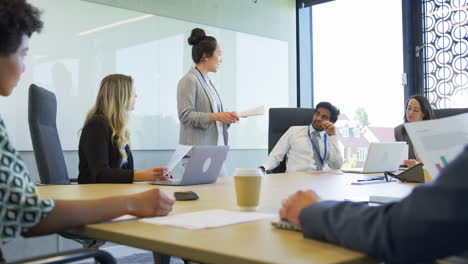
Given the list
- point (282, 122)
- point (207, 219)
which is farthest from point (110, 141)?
point (282, 122)

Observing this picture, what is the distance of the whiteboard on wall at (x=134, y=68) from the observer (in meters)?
3.46

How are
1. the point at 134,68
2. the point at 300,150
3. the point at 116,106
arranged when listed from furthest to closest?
the point at 134,68
the point at 300,150
the point at 116,106

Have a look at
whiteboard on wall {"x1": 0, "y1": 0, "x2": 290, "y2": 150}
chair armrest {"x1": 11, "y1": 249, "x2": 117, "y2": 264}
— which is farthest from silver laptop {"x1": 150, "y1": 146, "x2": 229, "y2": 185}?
whiteboard on wall {"x1": 0, "y1": 0, "x2": 290, "y2": 150}

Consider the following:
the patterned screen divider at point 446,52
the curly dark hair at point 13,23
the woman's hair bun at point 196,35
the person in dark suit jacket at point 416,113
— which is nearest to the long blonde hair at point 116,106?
the woman's hair bun at point 196,35

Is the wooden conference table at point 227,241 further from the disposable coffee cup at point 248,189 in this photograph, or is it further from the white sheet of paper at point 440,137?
the white sheet of paper at point 440,137

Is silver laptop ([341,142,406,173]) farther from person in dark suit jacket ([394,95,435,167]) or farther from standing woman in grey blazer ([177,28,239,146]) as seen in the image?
person in dark suit jacket ([394,95,435,167])

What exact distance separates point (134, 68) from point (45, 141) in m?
1.77

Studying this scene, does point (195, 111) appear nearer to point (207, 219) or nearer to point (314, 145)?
point (314, 145)

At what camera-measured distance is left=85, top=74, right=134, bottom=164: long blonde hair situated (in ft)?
7.43

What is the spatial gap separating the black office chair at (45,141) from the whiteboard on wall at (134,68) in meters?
1.00

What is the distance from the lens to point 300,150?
3.60 m

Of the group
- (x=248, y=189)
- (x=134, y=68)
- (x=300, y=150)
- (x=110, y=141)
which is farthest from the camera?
(x=134, y=68)

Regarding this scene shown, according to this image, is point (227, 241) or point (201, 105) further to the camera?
point (201, 105)

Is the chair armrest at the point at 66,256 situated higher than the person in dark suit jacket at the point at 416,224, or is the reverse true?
the person in dark suit jacket at the point at 416,224
